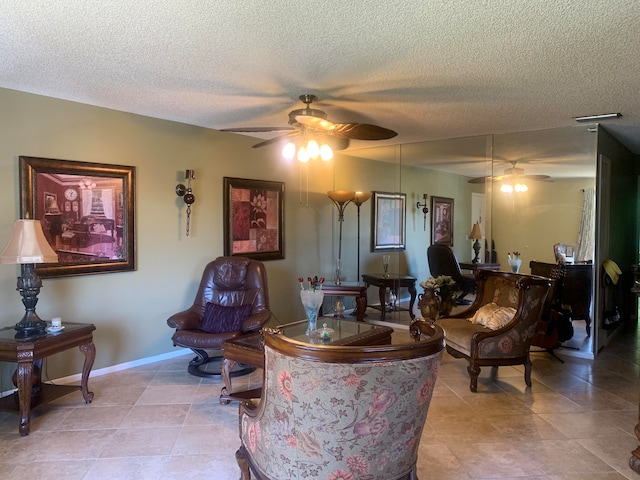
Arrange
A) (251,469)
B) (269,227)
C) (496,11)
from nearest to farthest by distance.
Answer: (251,469), (496,11), (269,227)

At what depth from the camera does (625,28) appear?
7.30 feet

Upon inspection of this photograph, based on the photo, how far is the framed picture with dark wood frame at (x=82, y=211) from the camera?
11.3ft

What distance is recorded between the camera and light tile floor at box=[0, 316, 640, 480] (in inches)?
94.5

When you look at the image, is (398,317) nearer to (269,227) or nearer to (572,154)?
(269,227)

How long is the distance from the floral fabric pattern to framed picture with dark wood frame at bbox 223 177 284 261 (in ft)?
10.9

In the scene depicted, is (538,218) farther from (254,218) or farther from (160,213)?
(160,213)

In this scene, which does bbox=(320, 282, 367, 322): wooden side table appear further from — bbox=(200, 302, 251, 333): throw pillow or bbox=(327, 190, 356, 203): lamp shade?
bbox=(200, 302, 251, 333): throw pillow

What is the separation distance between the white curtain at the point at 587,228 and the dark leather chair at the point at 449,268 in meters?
1.15

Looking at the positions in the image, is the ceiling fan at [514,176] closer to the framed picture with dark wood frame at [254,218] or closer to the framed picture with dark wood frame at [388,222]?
A: the framed picture with dark wood frame at [388,222]

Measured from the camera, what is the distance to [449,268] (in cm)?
532

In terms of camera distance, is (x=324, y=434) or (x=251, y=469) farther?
Result: (x=251, y=469)

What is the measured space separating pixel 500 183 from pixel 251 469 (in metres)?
4.09

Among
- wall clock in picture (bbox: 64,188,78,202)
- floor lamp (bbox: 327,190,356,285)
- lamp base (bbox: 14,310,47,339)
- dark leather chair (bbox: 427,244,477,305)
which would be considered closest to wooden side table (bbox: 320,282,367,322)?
floor lamp (bbox: 327,190,356,285)

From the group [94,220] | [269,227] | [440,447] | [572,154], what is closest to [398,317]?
[269,227]
